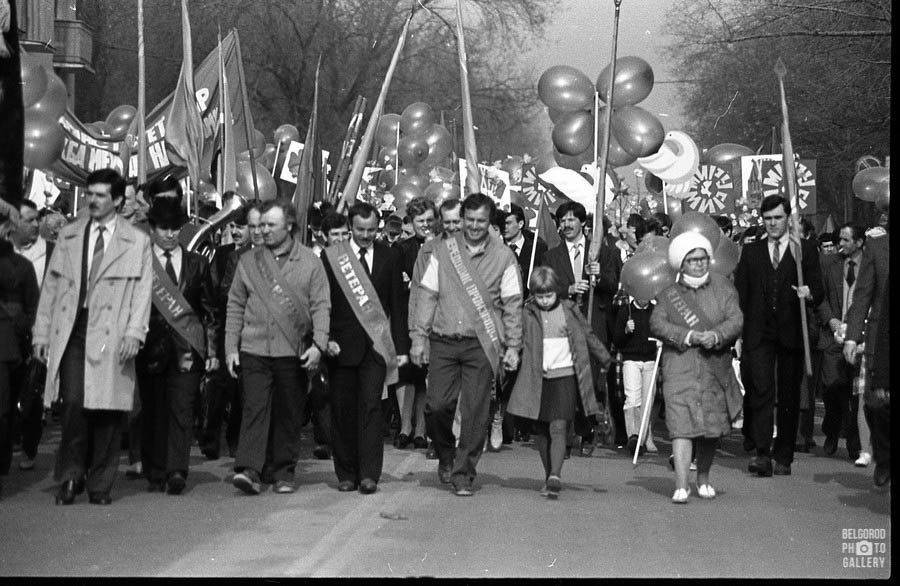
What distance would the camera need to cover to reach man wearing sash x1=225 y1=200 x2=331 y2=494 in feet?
34.0

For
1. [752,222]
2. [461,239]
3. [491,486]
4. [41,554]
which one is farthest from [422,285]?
[752,222]

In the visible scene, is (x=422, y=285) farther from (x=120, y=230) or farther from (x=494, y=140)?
(x=494, y=140)

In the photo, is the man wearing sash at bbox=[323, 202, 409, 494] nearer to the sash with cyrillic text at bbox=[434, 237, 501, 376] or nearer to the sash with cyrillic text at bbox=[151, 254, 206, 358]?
the sash with cyrillic text at bbox=[434, 237, 501, 376]

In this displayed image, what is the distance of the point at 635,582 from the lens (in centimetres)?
735

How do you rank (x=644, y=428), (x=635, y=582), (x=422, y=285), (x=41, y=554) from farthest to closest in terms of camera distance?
(x=644, y=428) < (x=422, y=285) < (x=41, y=554) < (x=635, y=582)

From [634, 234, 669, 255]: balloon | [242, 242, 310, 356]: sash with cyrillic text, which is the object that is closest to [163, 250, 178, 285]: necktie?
[242, 242, 310, 356]: sash with cyrillic text

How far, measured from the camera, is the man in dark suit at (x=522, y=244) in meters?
14.5

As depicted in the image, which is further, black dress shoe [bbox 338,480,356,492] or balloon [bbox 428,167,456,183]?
balloon [bbox 428,167,456,183]

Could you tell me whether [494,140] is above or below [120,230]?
above

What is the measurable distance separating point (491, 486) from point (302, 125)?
98.2 ft

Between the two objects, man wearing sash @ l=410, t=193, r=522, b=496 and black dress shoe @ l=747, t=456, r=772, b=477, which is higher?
man wearing sash @ l=410, t=193, r=522, b=496

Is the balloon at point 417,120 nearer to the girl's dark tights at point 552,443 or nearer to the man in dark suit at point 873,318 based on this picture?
the man in dark suit at point 873,318

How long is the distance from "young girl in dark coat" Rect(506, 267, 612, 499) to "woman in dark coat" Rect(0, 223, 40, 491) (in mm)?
3144

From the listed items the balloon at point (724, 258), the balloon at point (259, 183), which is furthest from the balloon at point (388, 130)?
the balloon at point (724, 258)
